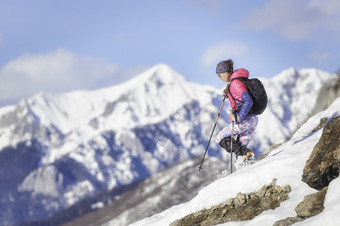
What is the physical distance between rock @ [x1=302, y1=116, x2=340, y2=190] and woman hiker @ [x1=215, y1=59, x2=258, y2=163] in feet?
13.1

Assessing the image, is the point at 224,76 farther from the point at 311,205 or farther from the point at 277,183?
the point at 311,205

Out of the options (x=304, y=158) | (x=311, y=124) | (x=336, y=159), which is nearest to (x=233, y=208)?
(x=304, y=158)

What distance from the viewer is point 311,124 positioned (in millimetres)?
18312

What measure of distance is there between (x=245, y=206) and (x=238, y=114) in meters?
3.74

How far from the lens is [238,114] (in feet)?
49.2

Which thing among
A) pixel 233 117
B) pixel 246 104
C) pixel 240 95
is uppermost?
pixel 240 95

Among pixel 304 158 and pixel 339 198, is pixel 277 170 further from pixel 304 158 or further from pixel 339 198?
pixel 339 198

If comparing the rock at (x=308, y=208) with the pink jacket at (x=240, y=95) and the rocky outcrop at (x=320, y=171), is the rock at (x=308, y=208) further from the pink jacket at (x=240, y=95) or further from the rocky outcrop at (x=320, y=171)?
the pink jacket at (x=240, y=95)

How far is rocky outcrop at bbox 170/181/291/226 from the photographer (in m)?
11.7

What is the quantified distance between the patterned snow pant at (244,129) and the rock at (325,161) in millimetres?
4554

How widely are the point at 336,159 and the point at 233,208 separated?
10.6 feet

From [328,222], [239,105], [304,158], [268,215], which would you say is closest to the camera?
[328,222]

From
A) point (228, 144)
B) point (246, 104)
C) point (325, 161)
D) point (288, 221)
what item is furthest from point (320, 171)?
point (228, 144)

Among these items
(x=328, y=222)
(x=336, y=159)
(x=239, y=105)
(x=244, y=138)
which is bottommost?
(x=328, y=222)
